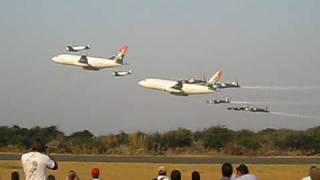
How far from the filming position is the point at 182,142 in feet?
344

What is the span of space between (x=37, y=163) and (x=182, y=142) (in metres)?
90.9

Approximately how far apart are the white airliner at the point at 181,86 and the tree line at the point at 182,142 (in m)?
7.42

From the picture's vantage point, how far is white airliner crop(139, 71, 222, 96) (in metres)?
101

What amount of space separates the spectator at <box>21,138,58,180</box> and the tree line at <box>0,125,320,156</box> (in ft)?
252

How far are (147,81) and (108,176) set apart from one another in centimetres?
6305

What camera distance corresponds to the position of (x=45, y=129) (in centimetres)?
11669

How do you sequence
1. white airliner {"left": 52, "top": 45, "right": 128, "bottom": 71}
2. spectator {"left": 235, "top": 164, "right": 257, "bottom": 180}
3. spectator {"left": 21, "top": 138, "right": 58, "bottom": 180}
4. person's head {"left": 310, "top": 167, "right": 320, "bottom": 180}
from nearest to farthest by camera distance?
person's head {"left": 310, "top": 167, "right": 320, "bottom": 180} → spectator {"left": 235, "top": 164, "right": 257, "bottom": 180} → spectator {"left": 21, "top": 138, "right": 58, "bottom": 180} → white airliner {"left": 52, "top": 45, "right": 128, "bottom": 71}

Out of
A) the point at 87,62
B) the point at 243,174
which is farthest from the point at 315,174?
the point at 87,62

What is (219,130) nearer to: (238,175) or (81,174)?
(81,174)

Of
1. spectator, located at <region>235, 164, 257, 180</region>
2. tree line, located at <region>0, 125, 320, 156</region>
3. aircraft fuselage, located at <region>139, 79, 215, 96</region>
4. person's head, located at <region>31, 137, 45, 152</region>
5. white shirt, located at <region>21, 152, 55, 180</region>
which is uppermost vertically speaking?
aircraft fuselage, located at <region>139, 79, 215, 96</region>

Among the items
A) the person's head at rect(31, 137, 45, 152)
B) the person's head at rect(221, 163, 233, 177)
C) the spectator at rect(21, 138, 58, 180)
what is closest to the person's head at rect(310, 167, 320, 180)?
the person's head at rect(221, 163, 233, 177)

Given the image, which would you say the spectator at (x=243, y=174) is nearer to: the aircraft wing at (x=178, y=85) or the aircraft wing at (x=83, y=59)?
the aircraft wing at (x=83, y=59)

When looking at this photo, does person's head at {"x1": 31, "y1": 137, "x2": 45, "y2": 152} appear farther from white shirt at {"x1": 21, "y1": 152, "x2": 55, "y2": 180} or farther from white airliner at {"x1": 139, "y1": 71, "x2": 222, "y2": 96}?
white airliner at {"x1": 139, "y1": 71, "x2": 222, "y2": 96}

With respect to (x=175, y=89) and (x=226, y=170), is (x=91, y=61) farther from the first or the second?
(x=226, y=170)
